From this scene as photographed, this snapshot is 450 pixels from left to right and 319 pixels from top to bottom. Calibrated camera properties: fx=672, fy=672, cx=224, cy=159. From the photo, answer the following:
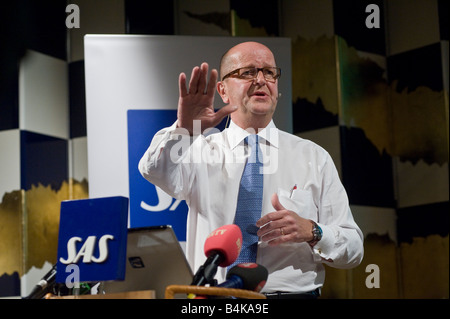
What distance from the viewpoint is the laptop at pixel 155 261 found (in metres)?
1.83

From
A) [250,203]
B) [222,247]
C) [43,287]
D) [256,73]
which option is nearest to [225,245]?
[222,247]

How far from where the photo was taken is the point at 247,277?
1.64 meters

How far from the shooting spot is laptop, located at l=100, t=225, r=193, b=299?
1831mm

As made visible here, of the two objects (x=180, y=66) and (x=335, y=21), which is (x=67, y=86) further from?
(x=335, y=21)

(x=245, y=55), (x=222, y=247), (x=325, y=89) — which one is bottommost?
(x=222, y=247)

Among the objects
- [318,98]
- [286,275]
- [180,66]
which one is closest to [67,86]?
[180,66]

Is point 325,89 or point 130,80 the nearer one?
point 130,80

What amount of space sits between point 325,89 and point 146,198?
1614 millimetres

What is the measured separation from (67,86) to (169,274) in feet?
9.06

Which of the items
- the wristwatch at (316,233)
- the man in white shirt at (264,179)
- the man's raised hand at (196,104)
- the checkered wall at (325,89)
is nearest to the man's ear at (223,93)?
the man in white shirt at (264,179)

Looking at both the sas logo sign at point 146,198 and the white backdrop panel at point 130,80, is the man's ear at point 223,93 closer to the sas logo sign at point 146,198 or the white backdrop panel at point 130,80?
the white backdrop panel at point 130,80

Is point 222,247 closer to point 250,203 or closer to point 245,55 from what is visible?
point 250,203

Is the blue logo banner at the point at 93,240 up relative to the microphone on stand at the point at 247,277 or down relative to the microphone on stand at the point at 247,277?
up

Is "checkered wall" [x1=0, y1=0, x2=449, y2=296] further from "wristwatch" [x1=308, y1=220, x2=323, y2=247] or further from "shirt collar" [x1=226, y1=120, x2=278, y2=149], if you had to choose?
"wristwatch" [x1=308, y1=220, x2=323, y2=247]
